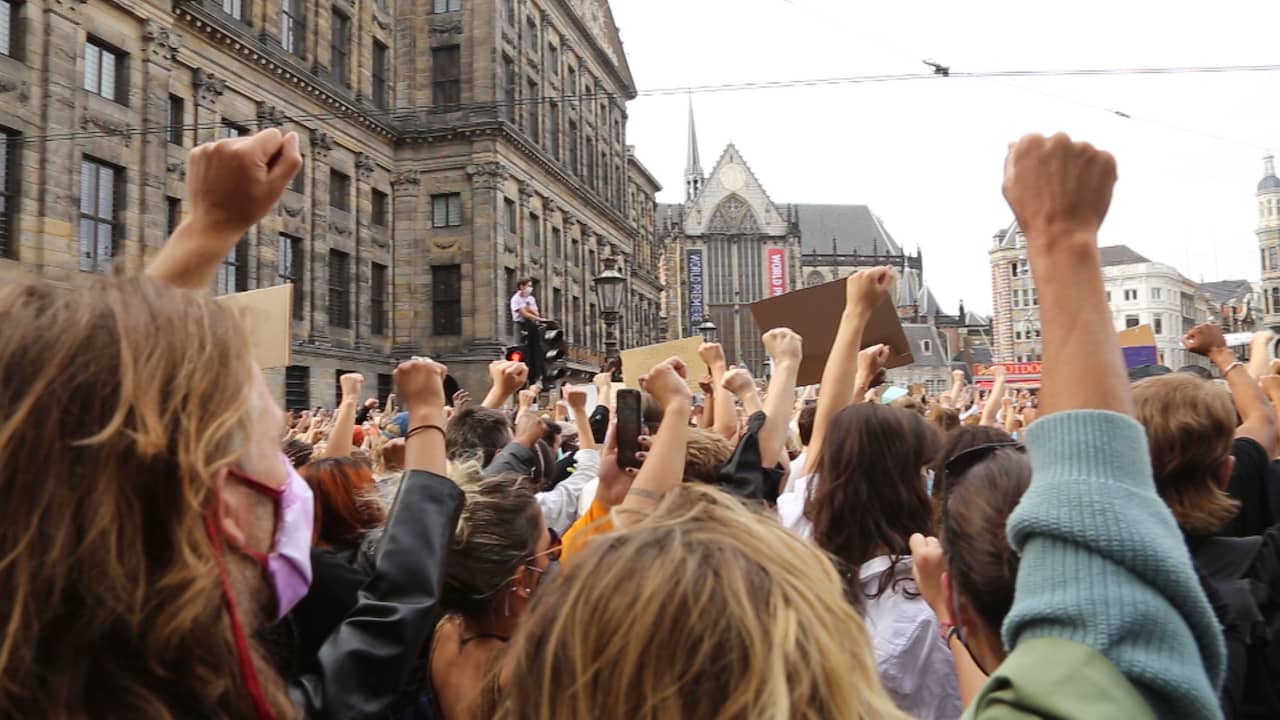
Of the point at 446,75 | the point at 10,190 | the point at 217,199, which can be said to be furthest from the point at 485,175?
the point at 217,199

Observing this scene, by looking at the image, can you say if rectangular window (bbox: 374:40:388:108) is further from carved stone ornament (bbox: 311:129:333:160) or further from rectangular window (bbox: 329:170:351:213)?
carved stone ornament (bbox: 311:129:333:160)

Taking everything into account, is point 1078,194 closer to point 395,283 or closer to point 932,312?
point 395,283

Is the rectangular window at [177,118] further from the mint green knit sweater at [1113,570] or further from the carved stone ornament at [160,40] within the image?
the mint green knit sweater at [1113,570]

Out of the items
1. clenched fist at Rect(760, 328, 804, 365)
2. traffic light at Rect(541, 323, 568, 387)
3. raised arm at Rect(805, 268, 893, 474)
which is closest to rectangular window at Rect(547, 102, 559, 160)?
traffic light at Rect(541, 323, 568, 387)

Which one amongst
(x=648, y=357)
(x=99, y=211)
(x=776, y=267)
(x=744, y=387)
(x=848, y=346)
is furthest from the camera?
(x=776, y=267)

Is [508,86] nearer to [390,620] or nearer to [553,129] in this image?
[553,129]

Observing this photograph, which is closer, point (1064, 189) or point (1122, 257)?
point (1064, 189)

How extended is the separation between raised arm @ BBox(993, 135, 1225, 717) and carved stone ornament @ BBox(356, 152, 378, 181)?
28.0m

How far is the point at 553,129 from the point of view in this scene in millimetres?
36344

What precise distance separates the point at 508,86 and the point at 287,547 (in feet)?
107

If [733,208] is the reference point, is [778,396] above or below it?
below

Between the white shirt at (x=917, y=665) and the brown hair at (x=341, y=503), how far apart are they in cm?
169

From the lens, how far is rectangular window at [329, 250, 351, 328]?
26.2m

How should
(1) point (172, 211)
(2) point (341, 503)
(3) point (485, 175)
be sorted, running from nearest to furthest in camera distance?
1. (2) point (341, 503)
2. (1) point (172, 211)
3. (3) point (485, 175)
